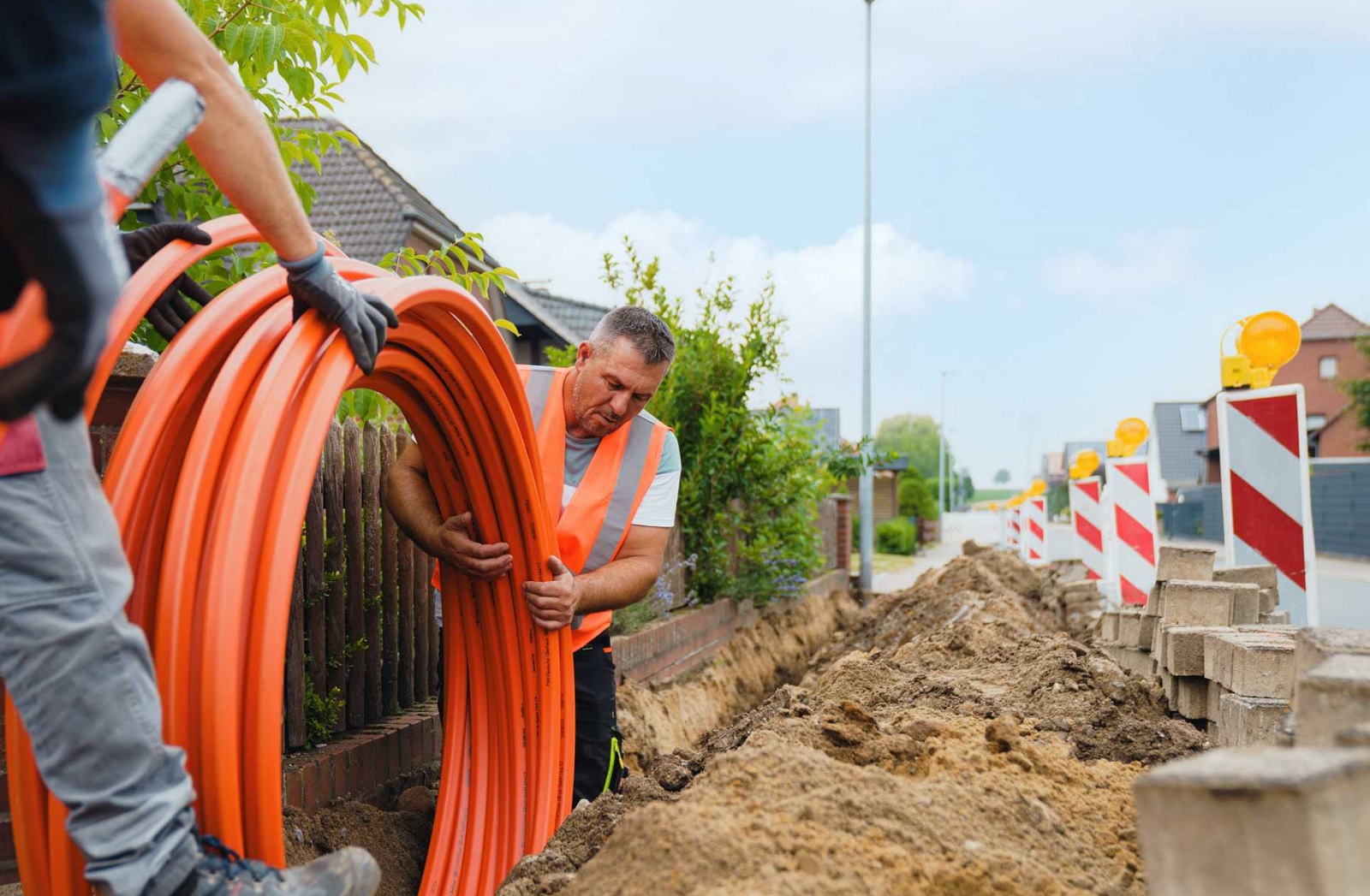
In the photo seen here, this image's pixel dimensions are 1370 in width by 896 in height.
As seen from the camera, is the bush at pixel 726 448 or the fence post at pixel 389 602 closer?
the fence post at pixel 389 602

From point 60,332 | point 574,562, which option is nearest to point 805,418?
point 574,562

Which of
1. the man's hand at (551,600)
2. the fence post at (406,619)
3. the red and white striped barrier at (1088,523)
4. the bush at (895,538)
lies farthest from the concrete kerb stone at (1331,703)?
the bush at (895,538)

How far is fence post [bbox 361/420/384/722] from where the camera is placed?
369 centimetres

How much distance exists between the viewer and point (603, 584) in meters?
3.21

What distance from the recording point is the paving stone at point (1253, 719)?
107 inches

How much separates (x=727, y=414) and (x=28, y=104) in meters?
6.40

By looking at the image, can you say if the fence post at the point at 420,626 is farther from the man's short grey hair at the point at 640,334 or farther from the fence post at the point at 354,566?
the man's short grey hair at the point at 640,334

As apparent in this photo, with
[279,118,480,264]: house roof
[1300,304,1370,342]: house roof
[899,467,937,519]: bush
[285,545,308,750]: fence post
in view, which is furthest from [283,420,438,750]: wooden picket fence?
[1300,304,1370,342]: house roof

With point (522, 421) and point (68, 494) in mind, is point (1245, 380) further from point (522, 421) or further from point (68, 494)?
point (68, 494)

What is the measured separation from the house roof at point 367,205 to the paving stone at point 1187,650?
1287 centimetres

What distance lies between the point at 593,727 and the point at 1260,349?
3435 mm

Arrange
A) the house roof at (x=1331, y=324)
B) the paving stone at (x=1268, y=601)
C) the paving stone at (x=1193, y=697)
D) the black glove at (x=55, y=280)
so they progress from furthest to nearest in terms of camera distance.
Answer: the house roof at (x=1331, y=324)
the paving stone at (x=1268, y=601)
the paving stone at (x=1193, y=697)
the black glove at (x=55, y=280)

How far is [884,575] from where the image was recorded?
18.8 metres

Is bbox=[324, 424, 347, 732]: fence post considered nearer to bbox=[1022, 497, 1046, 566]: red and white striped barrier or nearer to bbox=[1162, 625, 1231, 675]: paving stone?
bbox=[1162, 625, 1231, 675]: paving stone
